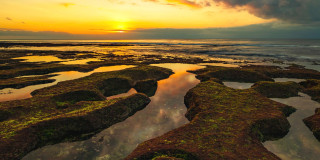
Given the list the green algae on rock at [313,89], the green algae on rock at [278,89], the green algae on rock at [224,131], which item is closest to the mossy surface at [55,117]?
the green algae on rock at [224,131]

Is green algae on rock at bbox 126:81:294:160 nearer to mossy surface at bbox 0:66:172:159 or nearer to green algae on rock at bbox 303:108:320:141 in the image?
green algae on rock at bbox 303:108:320:141

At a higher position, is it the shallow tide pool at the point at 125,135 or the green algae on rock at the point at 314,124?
the green algae on rock at the point at 314,124

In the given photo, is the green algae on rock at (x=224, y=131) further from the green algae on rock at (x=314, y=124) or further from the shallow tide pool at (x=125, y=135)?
the green algae on rock at (x=314, y=124)

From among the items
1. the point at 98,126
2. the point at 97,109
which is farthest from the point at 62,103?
the point at 98,126

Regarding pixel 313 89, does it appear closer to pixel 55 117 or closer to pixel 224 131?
pixel 224 131

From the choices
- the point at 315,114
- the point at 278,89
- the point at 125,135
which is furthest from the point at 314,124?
the point at 125,135

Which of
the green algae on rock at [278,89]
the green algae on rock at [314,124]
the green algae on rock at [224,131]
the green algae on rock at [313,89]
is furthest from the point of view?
the green algae on rock at [278,89]
